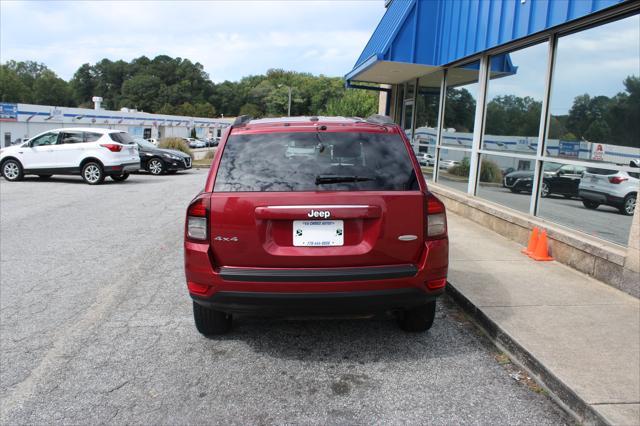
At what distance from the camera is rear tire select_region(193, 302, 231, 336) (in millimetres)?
3955

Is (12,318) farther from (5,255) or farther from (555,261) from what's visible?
(555,261)

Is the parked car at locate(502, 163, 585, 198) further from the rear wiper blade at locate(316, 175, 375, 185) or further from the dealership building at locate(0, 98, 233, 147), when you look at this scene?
the dealership building at locate(0, 98, 233, 147)

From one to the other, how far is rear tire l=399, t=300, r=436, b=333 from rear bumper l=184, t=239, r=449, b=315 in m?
0.57

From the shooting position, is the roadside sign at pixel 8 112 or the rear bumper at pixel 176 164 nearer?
the rear bumper at pixel 176 164

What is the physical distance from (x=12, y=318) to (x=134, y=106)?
122 meters

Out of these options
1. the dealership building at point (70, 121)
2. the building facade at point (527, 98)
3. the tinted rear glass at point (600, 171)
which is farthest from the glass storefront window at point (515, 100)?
the dealership building at point (70, 121)

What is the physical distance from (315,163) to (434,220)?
95 centimetres

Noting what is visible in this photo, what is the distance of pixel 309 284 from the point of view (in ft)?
10.9

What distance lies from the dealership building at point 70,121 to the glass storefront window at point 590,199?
3393cm

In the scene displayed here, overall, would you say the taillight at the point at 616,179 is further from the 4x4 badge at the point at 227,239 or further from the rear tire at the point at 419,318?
the 4x4 badge at the point at 227,239

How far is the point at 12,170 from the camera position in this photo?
54.0 ft

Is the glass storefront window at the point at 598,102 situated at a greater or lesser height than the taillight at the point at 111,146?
greater

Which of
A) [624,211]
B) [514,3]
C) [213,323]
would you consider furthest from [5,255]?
[514,3]

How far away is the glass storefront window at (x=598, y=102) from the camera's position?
5.71 metres
